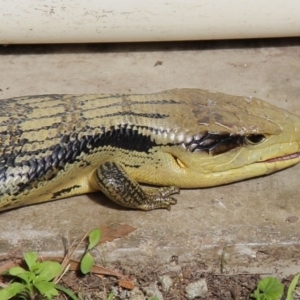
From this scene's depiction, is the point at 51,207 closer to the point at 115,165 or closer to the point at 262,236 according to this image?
the point at 115,165

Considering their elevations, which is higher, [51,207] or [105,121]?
[105,121]

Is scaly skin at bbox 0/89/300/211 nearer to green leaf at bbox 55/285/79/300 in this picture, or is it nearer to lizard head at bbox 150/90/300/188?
lizard head at bbox 150/90/300/188

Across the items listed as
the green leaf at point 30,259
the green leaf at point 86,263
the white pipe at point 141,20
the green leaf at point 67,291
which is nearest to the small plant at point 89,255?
the green leaf at point 86,263

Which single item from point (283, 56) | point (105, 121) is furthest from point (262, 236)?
point (283, 56)

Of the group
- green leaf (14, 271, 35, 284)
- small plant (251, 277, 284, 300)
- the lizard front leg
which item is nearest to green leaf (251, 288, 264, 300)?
small plant (251, 277, 284, 300)

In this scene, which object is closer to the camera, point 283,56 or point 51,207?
point 51,207
